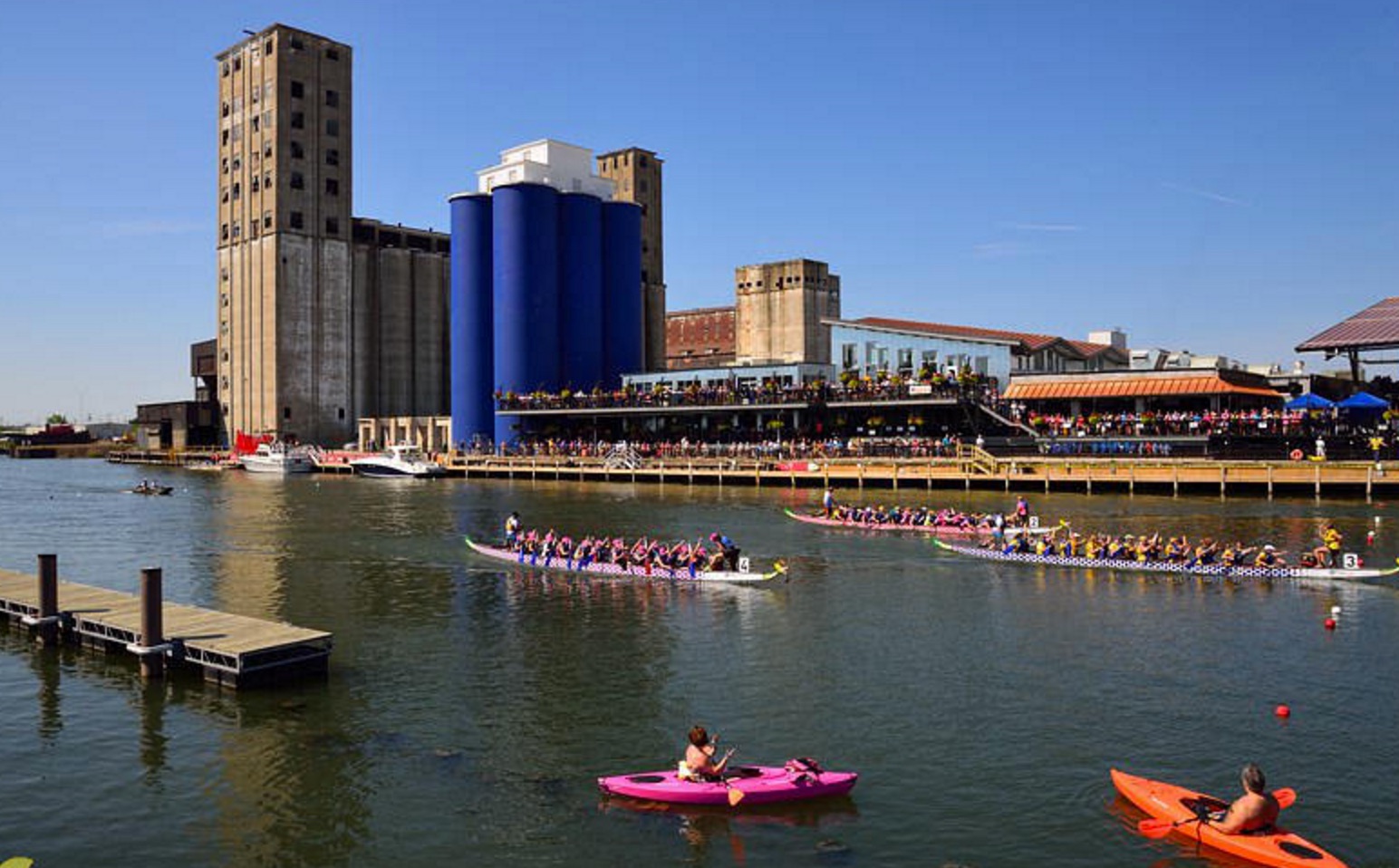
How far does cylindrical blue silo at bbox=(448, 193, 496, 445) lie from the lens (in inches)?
4985

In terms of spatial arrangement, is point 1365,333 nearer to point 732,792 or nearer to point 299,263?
point 732,792

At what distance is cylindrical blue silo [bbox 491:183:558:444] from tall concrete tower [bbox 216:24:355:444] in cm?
3899

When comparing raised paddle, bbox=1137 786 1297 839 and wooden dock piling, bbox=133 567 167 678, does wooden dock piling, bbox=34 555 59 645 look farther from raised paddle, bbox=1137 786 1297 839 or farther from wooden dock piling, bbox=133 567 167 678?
raised paddle, bbox=1137 786 1297 839

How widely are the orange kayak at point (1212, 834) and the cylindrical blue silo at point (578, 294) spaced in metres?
109

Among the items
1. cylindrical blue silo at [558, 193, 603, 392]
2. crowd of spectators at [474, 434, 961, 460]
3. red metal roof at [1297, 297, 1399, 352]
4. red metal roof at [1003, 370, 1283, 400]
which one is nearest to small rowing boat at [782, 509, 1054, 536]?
crowd of spectators at [474, 434, 961, 460]

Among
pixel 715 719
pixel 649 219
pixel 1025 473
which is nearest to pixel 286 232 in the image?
pixel 649 219

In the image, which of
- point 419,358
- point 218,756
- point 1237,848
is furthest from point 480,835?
point 419,358

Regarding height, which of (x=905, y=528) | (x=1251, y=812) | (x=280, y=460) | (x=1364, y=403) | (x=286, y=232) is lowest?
(x=1251, y=812)

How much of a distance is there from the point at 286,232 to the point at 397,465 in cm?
4755

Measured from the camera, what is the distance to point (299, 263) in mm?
146375

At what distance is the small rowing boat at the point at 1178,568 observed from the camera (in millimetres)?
38906

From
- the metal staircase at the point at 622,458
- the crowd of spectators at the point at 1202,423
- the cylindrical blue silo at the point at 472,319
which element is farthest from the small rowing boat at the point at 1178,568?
the cylindrical blue silo at the point at 472,319

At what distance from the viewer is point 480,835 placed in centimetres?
1814

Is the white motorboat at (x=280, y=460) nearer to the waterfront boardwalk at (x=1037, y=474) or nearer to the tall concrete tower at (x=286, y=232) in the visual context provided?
the tall concrete tower at (x=286, y=232)
